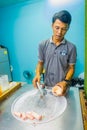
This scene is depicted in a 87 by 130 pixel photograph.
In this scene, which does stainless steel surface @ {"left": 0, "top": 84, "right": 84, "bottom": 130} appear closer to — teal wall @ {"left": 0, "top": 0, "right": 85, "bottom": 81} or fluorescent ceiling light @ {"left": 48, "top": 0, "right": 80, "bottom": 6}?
teal wall @ {"left": 0, "top": 0, "right": 85, "bottom": 81}

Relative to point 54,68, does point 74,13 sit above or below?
above

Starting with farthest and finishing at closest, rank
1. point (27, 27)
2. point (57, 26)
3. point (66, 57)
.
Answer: point (27, 27), point (66, 57), point (57, 26)

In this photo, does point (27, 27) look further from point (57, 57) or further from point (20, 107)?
point (20, 107)

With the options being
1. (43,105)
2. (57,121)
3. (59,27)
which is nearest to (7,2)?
(59,27)

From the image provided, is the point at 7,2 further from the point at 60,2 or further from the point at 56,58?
the point at 56,58

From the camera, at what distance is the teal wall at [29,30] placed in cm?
282

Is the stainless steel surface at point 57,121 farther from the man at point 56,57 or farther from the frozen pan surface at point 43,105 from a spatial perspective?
the man at point 56,57

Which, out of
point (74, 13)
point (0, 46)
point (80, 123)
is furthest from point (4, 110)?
point (0, 46)

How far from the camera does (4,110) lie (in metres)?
0.94

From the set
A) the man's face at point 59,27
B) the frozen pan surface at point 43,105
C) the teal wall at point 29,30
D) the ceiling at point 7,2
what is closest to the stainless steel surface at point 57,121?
the frozen pan surface at point 43,105

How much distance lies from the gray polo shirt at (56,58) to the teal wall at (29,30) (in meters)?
1.50

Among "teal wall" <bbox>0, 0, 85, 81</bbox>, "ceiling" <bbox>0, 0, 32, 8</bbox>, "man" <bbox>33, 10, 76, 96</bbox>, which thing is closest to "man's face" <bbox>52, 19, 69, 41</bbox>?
"man" <bbox>33, 10, 76, 96</bbox>

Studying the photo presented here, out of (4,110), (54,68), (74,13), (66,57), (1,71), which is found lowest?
(1,71)

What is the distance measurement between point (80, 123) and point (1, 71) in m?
2.79
